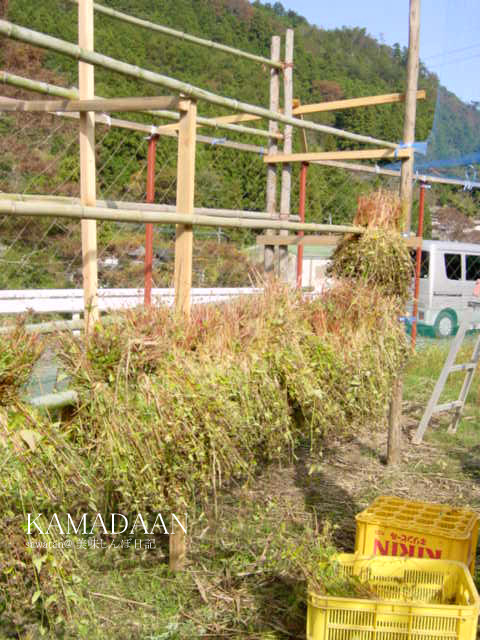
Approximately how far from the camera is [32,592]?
2.00 metres

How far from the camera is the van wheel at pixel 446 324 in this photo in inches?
464

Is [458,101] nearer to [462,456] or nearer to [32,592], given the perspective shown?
[462,456]

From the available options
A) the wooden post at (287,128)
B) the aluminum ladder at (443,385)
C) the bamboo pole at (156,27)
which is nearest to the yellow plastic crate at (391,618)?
the bamboo pole at (156,27)

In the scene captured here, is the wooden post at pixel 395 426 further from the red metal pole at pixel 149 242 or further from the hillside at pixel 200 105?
the red metal pole at pixel 149 242

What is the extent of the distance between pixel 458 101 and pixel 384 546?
195 inches

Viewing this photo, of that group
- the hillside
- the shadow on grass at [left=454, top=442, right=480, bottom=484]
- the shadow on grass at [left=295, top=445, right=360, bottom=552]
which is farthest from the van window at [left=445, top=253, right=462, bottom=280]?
the shadow on grass at [left=295, top=445, right=360, bottom=552]

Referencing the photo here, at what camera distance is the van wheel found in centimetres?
1179

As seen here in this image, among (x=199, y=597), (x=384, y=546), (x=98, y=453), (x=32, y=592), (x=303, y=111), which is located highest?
(x=303, y=111)

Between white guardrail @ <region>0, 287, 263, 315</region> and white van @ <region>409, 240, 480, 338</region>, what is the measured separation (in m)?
8.42

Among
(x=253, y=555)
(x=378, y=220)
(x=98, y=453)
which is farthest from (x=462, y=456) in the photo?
(x=98, y=453)

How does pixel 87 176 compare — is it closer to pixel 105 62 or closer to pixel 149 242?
pixel 105 62

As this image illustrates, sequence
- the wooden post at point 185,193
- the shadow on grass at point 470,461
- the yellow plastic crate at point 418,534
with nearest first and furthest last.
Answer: the wooden post at point 185,193 < the yellow plastic crate at point 418,534 < the shadow on grass at point 470,461

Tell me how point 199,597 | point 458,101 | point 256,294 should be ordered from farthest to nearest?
point 458,101 → point 256,294 → point 199,597

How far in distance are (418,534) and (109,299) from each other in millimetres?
1629
